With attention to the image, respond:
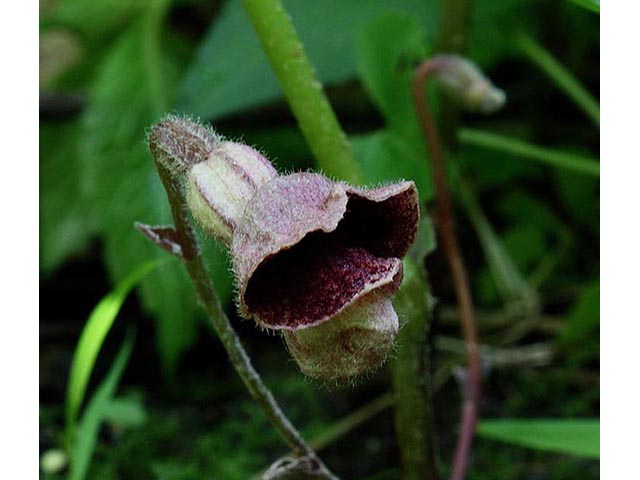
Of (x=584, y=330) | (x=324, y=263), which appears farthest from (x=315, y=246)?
(x=584, y=330)

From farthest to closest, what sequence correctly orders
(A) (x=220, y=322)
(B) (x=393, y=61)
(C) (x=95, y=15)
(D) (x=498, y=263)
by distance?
(C) (x=95, y=15) → (D) (x=498, y=263) → (B) (x=393, y=61) → (A) (x=220, y=322)

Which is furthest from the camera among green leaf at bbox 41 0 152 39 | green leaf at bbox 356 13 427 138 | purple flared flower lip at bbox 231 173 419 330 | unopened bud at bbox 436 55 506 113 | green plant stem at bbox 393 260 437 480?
green leaf at bbox 41 0 152 39

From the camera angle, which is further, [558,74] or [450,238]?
[558,74]

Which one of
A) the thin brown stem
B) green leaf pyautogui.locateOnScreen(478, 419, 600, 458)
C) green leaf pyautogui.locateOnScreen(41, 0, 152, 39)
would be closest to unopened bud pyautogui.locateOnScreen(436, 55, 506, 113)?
the thin brown stem

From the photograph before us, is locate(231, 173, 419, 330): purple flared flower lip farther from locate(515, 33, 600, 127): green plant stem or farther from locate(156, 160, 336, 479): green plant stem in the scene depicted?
locate(515, 33, 600, 127): green plant stem

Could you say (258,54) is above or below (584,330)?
above

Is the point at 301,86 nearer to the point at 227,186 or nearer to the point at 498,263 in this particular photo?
the point at 227,186
